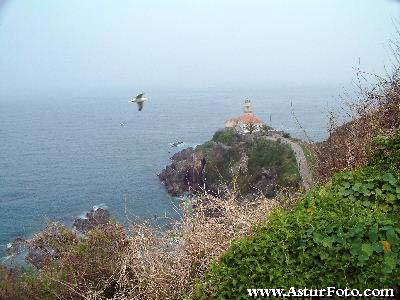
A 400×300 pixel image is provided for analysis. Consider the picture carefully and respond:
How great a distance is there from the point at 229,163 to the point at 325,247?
34.3m

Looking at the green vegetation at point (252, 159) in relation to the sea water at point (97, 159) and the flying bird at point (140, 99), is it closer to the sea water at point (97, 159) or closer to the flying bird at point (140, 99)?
the sea water at point (97, 159)

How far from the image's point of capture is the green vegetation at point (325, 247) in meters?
3.52

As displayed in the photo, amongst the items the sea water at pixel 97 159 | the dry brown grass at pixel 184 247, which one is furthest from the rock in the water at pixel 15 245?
the dry brown grass at pixel 184 247

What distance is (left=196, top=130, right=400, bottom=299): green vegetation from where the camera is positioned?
11.6 feet

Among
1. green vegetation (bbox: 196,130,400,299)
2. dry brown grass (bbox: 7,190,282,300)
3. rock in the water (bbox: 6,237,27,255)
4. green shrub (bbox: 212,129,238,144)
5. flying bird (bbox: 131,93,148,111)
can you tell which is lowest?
rock in the water (bbox: 6,237,27,255)

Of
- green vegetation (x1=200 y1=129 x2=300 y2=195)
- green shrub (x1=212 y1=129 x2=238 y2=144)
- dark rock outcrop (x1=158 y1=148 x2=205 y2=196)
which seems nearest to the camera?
green vegetation (x1=200 y1=129 x2=300 y2=195)

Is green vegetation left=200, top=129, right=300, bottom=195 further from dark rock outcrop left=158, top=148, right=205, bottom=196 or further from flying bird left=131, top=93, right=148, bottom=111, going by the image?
flying bird left=131, top=93, right=148, bottom=111

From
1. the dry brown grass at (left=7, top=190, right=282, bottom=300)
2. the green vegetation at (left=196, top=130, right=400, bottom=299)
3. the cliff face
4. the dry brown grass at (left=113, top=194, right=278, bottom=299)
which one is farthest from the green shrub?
the green vegetation at (left=196, top=130, right=400, bottom=299)

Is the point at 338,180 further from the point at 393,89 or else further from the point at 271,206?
the point at 393,89

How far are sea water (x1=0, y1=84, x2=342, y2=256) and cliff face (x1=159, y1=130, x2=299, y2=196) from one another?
1931 millimetres

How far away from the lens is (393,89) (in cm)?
658

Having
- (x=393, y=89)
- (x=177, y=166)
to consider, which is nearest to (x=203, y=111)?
(x=177, y=166)

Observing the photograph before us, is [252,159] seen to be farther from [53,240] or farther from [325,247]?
[325,247]

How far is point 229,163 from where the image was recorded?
1495 inches
